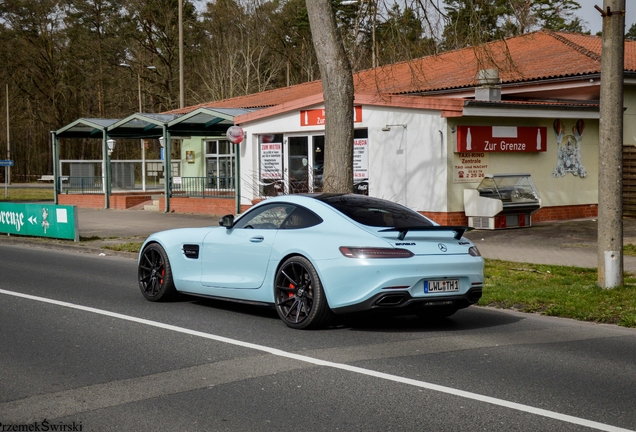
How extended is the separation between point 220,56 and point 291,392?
48.5 metres

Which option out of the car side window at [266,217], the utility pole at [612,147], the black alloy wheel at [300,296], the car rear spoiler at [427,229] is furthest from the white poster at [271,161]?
the car rear spoiler at [427,229]

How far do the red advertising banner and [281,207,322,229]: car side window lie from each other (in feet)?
38.9

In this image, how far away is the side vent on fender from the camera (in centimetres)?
1019

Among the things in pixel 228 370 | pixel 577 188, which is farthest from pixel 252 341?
pixel 577 188

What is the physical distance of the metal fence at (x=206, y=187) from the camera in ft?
96.2

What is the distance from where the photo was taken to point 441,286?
28.1ft

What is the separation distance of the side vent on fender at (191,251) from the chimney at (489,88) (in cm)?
1396

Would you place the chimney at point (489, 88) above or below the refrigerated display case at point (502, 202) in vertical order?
above

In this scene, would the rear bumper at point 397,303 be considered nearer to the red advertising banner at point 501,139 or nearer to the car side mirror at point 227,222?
the car side mirror at point 227,222

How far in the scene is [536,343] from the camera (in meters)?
8.35

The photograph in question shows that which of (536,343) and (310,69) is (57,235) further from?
(310,69)

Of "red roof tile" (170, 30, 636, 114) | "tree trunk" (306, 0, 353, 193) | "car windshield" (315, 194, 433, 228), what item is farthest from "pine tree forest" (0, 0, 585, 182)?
"car windshield" (315, 194, 433, 228)

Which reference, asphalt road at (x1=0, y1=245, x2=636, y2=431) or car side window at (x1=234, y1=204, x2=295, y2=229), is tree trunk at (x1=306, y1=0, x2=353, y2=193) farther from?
car side window at (x1=234, y1=204, x2=295, y2=229)

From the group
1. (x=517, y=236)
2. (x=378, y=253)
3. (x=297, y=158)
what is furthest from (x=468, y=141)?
(x=378, y=253)
